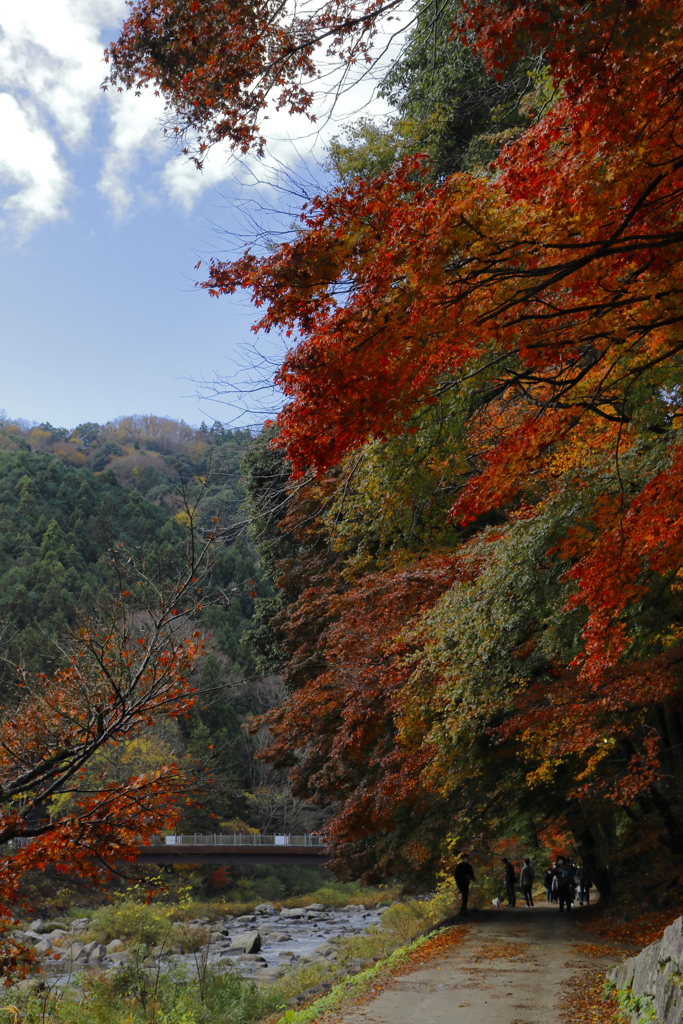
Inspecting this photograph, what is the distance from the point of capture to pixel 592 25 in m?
4.16

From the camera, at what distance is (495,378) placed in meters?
7.86

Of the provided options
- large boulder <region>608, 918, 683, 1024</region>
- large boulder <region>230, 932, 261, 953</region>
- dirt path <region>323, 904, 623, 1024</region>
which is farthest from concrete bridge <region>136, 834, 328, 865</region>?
large boulder <region>608, 918, 683, 1024</region>

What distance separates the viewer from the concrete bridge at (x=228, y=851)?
34.9m

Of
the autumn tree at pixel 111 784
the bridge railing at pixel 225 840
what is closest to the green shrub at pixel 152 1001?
the autumn tree at pixel 111 784

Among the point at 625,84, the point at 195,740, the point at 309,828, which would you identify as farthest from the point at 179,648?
the point at 309,828

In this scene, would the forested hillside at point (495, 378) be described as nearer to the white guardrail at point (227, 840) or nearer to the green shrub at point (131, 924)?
the green shrub at point (131, 924)

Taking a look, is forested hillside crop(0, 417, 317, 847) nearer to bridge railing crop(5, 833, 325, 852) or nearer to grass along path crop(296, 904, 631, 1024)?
bridge railing crop(5, 833, 325, 852)

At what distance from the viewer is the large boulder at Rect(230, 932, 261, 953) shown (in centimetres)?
2355

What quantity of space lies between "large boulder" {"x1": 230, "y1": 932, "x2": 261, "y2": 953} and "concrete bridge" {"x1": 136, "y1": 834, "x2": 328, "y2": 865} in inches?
373

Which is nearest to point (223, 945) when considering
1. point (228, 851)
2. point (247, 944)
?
point (247, 944)

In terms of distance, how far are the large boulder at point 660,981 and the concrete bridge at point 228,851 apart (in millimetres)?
29478

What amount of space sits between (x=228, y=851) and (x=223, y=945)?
1043 centimetres

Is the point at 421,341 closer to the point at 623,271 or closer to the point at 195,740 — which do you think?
the point at 623,271

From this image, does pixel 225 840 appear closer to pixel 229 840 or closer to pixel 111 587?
pixel 229 840
